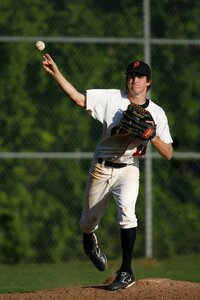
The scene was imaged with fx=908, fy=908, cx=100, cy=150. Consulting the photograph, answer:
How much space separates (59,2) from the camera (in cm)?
1169

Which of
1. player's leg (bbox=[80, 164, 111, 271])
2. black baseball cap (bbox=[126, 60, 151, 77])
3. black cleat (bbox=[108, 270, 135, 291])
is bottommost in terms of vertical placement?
black cleat (bbox=[108, 270, 135, 291])

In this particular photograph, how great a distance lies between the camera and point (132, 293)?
691cm

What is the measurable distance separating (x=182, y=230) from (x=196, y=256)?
0.40m

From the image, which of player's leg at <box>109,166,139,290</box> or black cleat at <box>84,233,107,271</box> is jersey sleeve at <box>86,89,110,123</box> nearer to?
player's leg at <box>109,166,139,290</box>

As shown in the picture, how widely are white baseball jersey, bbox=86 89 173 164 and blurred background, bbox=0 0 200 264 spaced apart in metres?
4.09

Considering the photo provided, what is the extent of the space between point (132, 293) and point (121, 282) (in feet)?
0.55

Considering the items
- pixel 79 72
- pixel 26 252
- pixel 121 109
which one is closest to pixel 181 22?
pixel 79 72

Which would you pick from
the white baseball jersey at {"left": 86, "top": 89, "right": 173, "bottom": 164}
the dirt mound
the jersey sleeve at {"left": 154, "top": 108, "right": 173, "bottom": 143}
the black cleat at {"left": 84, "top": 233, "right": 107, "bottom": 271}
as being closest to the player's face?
the white baseball jersey at {"left": 86, "top": 89, "right": 173, "bottom": 164}

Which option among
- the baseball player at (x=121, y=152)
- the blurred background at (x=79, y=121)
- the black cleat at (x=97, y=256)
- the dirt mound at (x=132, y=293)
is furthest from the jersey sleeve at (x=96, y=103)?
the blurred background at (x=79, y=121)

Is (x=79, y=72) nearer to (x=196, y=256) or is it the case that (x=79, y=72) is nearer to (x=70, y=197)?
(x=70, y=197)

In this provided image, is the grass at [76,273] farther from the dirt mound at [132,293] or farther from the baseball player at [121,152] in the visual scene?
the baseball player at [121,152]

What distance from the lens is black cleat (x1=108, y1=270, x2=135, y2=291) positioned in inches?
277

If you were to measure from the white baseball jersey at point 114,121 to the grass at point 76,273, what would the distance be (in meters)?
1.82

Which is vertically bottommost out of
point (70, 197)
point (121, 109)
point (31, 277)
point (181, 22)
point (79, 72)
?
point (31, 277)
